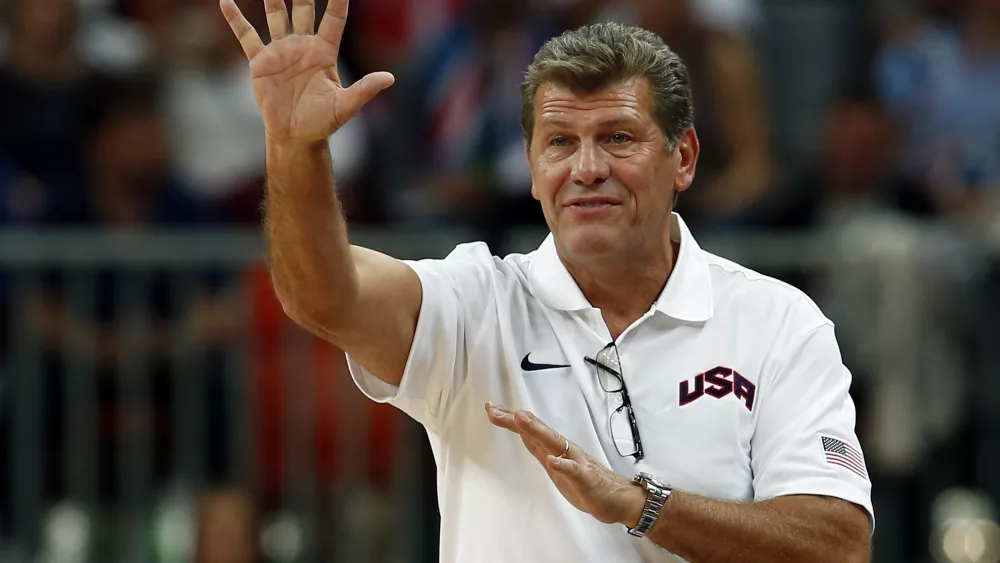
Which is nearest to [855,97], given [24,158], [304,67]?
[24,158]

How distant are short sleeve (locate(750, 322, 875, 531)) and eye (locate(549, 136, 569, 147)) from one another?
881mm

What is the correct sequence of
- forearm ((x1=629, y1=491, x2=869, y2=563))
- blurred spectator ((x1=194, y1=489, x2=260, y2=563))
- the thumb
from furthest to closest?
blurred spectator ((x1=194, y1=489, x2=260, y2=563)) < forearm ((x1=629, y1=491, x2=869, y2=563)) < the thumb

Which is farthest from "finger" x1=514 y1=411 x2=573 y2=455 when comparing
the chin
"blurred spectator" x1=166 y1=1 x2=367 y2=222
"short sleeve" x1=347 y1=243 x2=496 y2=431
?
"blurred spectator" x1=166 y1=1 x2=367 y2=222

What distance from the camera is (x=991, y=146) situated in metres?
9.75

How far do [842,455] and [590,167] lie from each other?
1.10 metres

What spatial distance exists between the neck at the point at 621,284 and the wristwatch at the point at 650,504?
71cm

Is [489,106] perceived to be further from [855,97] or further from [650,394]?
[650,394]

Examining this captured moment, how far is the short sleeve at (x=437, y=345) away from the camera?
436cm

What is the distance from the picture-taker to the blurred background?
26.8 feet

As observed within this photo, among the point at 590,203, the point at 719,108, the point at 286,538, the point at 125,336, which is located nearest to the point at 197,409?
the point at 125,336

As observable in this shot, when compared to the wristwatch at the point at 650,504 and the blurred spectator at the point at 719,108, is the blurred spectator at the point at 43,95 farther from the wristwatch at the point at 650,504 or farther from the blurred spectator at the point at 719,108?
the wristwatch at the point at 650,504

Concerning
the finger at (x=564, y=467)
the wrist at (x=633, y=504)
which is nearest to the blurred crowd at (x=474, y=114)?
the wrist at (x=633, y=504)

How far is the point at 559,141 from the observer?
455 cm

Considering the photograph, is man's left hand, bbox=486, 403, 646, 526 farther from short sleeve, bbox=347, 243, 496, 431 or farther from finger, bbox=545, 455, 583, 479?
short sleeve, bbox=347, 243, 496, 431
